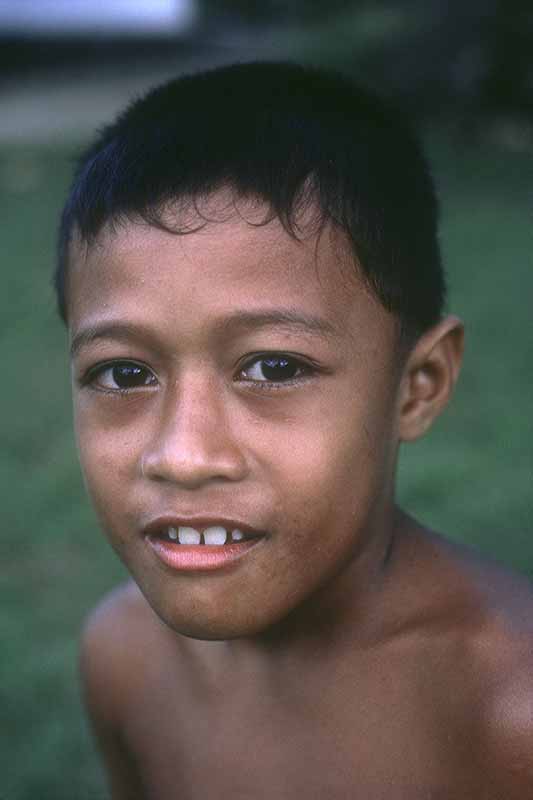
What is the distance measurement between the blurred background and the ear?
1.74 meters

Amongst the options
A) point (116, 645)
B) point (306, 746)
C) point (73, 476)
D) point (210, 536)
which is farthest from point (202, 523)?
point (73, 476)

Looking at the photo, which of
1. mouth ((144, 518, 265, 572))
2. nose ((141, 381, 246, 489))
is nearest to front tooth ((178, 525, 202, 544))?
mouth ((144, 518, 265, 572))

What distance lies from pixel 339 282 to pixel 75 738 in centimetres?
212

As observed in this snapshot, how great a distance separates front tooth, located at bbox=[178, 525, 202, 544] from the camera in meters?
1.92

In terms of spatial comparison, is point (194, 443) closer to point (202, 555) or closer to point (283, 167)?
point (202, 555)

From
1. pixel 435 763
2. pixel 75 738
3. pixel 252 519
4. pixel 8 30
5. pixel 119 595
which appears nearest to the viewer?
pixel 252 519

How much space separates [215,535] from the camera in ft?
6.29

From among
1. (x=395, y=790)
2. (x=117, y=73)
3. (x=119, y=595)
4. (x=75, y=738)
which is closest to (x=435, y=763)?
(x=395, y=790)

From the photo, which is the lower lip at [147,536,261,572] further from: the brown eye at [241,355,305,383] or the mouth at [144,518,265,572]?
the brown eye at [241,355,305,383]

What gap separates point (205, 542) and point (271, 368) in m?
0.35

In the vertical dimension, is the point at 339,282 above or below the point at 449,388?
above

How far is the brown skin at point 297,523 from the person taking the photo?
1892 millimetres

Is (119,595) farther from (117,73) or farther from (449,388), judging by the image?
(117,73)

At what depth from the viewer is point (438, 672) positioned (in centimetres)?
210
